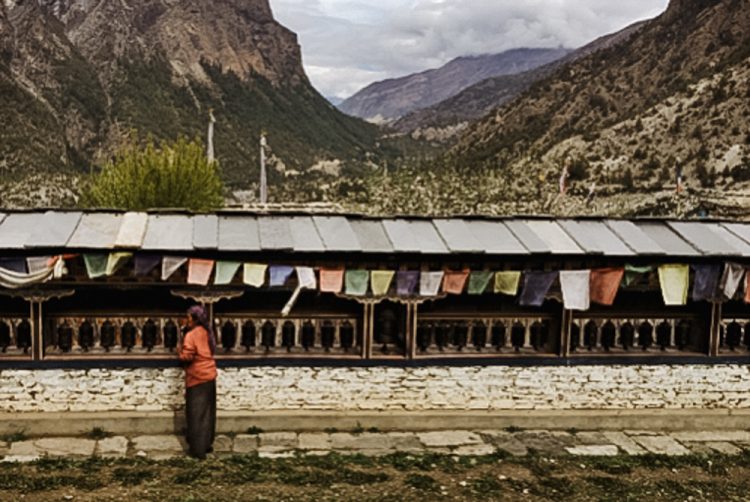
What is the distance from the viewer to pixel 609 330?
1052cm

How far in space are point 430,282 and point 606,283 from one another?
238 centimetres

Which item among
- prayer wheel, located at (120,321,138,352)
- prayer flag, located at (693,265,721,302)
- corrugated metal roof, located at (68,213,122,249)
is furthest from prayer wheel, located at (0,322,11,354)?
prayer flag, located at (693,265,721,302)

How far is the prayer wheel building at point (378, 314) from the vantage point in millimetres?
9297

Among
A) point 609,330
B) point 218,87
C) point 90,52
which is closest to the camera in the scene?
point 609,330

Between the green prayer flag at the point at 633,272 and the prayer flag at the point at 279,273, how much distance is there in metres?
4.47

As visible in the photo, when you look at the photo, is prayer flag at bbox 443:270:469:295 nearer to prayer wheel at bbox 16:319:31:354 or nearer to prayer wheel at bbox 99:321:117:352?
prayer wheel at bbox 99:321:117:352

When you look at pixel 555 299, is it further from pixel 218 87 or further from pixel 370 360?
pixel 218 87

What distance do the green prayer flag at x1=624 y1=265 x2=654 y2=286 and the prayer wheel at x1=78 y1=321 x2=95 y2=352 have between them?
23.2 ft

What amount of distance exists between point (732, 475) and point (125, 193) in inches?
877

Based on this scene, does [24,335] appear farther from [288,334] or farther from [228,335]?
[288,334]

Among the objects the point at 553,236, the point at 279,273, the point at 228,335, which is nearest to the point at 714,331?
the point at 553,236

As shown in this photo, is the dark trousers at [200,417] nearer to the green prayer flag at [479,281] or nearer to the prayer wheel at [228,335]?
the prayer wheel at [228,335]

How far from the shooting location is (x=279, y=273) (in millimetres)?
9430

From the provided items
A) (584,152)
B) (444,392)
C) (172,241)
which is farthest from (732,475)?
(584,152)
